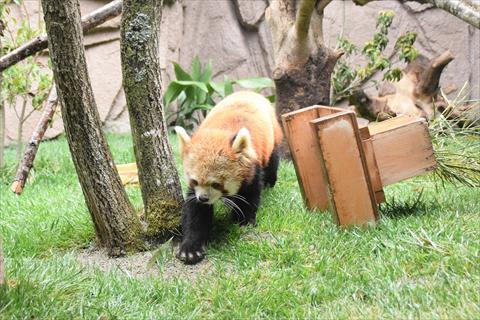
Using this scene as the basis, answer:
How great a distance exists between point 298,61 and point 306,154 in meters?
2.28

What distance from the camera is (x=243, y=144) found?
3.88m

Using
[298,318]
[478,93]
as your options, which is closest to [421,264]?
[298,318]

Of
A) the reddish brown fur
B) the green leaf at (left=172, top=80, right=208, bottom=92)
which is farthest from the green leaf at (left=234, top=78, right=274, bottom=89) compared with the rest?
the reddish brown fur

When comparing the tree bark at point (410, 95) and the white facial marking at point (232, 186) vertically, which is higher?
the white facial marking at point (232, 186)

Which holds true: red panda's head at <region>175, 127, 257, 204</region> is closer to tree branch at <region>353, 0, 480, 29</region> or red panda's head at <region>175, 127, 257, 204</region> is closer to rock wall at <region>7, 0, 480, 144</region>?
tree branch at <region>353, 0, 480, 29</region>

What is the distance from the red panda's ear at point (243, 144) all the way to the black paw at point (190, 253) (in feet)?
2.32

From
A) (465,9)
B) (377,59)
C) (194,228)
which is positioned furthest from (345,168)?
(377,59)

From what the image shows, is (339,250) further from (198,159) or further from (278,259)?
(198,159)

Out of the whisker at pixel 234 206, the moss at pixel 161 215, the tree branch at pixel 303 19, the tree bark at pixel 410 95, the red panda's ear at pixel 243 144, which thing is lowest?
the tree bark at pixel 410 95

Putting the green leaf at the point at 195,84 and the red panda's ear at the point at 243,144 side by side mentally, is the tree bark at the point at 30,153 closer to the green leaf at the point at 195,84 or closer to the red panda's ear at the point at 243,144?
the red panda's ear at the point at 243,144

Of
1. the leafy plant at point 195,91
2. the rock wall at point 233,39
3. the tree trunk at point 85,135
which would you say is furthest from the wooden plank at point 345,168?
the rock wall at point 233,39

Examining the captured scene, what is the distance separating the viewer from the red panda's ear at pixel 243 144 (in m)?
3.80

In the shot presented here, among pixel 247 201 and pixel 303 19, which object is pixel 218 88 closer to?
pixel 303 19

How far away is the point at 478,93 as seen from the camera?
976 cm
